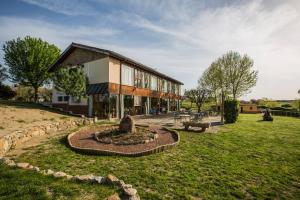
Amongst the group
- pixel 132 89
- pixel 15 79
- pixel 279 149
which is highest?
pixel 15 79

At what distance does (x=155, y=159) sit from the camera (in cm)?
830

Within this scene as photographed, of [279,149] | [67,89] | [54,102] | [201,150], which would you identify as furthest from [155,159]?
[54,102]

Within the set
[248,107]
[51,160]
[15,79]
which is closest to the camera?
[51,160]

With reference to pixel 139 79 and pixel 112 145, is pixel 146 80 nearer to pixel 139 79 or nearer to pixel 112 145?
pixel 139 79

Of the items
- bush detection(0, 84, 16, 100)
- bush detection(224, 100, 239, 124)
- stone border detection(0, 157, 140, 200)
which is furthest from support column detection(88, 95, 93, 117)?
bush detection(0, 84, 16, 100)

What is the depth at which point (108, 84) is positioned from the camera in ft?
68.0

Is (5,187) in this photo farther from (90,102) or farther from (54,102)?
(54,102)

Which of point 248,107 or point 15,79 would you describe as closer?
point 15,79

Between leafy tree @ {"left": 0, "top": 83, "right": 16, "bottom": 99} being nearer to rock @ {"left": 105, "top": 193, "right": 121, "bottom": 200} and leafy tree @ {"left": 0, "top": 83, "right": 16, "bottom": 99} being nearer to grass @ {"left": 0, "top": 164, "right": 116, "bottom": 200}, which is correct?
grass @ {"left": 0, "top": 164, "right": 116, "bottom": 200}

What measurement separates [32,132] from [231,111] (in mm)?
19443

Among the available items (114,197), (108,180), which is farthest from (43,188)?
(114,197)

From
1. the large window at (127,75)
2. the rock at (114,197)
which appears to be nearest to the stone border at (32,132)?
the rock at (114,197)

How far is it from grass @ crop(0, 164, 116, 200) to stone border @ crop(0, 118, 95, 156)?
385cm

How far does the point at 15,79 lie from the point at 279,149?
37.2 m
